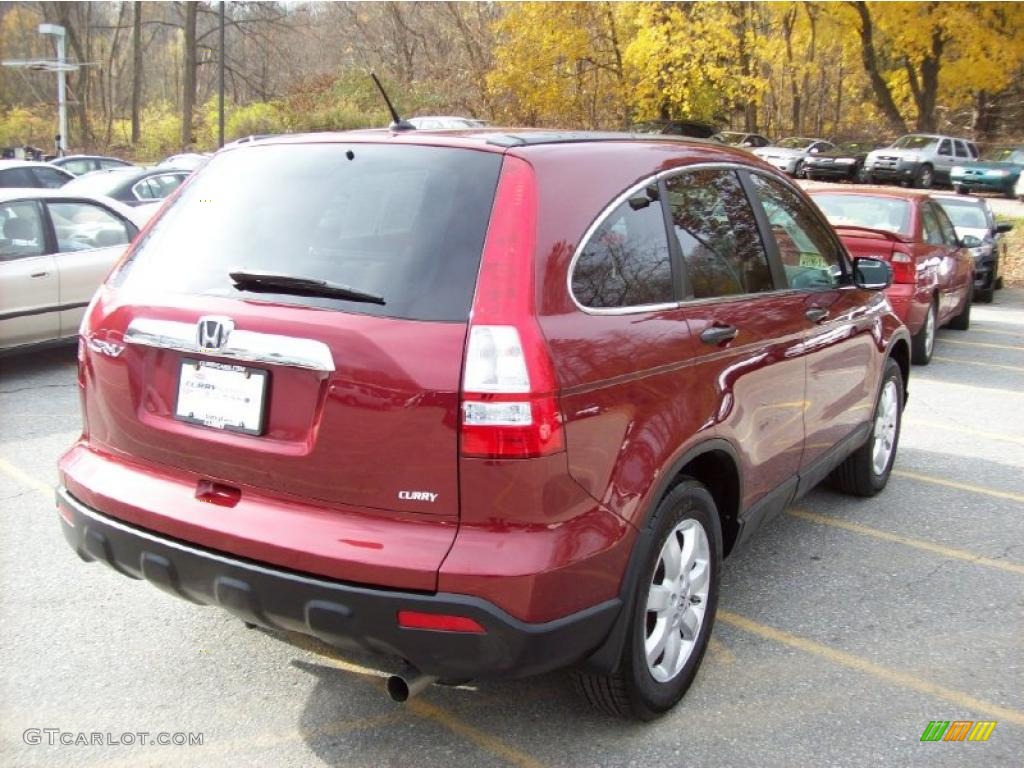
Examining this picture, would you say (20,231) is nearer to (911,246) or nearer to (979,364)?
(911,246)

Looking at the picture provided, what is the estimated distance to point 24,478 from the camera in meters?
5.28

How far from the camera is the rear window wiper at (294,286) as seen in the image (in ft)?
8.44

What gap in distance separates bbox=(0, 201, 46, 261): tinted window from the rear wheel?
1000 cm

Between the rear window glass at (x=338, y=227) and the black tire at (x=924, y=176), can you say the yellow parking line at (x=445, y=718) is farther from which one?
the black tire at (x=924, y=176)

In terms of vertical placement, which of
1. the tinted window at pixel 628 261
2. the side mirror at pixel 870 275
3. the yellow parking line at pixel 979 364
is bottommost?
the yellow parking line at pixel 979 364

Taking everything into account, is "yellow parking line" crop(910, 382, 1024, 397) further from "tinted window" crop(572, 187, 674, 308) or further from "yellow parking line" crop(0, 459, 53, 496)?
"yellow parking line" crop(0, 459, 53, 496)

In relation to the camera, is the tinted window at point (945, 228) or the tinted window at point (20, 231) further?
the tinted window at point (945, 228)

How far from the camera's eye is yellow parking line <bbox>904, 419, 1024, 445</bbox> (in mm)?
6832

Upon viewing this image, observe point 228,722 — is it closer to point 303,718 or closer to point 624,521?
point 303,718

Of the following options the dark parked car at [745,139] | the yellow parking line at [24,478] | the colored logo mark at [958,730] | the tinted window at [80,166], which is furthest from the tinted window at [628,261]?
the dark parked car at [745,139]

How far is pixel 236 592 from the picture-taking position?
2578mm

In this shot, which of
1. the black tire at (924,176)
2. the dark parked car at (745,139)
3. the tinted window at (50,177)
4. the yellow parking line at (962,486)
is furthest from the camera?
the dark parked car at (745,139)

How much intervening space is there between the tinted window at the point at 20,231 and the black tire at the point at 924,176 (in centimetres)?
2910

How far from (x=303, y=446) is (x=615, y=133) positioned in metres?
1.59
